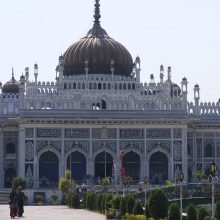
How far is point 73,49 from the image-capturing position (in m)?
63.5

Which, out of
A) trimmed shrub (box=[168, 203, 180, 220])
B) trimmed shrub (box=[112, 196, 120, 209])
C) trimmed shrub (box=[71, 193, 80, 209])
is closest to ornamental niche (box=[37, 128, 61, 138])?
trimmed shrub (box=[71, 193, 80, 209])

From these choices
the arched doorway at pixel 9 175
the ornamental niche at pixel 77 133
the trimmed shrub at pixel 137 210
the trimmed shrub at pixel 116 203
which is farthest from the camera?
the arched doorway at pixel 9 175

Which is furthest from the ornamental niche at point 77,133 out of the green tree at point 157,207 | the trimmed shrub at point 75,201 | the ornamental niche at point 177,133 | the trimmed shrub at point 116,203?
the green tree at point 157,207

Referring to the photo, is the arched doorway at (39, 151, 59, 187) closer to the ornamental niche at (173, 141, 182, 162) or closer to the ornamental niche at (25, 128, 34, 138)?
A: the ornamental niche at (25, 128, 34, 138)

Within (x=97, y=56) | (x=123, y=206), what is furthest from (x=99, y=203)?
(x=97, y=56)

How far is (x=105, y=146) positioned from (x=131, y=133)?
5.53 ft

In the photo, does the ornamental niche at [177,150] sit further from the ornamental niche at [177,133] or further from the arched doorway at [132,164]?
the arched doorway at [132,164]

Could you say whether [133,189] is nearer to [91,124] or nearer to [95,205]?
[91,124]

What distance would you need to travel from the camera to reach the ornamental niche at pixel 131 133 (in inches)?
2327

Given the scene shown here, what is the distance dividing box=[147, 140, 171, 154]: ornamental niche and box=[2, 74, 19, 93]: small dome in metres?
11.1

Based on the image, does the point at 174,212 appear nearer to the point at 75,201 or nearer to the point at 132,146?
the point at 75,201

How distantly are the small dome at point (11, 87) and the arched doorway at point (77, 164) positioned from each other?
348 inches

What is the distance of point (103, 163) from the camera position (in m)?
59.0

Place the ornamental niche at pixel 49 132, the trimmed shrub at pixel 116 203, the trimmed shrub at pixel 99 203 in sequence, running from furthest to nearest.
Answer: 1. the ornamental niche at pixel 49 132
2. the trimmed shrub at pixel 99 203
3. the trimmed shrub at pixel 116 203
